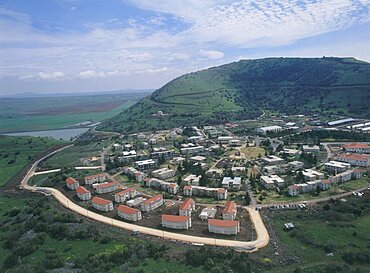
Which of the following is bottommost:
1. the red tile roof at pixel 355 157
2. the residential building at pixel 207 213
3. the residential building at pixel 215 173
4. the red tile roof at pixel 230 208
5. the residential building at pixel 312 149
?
the residential building at pixel 207 213

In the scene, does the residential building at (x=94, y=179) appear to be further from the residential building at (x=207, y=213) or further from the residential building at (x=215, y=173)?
the residential building at (x=207, y=213)

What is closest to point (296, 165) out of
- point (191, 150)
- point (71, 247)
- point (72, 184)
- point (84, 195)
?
point (191, 150)

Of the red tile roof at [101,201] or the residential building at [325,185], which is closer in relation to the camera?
the red tile roof at [101,201]

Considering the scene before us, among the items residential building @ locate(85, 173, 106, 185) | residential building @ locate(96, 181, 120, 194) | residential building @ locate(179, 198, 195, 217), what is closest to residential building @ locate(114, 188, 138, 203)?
residential building @ locate(96, 181, 120, 194)

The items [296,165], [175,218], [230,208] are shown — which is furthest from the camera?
[296,165]

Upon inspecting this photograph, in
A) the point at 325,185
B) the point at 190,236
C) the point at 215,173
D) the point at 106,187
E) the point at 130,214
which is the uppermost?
the point at 325,185

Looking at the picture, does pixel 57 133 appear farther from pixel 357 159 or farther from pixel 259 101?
pixel 357 159

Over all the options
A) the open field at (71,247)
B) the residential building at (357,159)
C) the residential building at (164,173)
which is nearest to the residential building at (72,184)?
the open field at (71,247)
